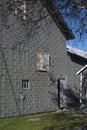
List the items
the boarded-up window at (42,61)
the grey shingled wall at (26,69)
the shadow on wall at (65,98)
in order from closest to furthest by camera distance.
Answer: the grey shingled wall at (26,69) < the boarded-up window at (42,61) < the shadow on wall at (65,98)

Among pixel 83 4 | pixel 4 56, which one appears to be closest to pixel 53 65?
pixel 4 56

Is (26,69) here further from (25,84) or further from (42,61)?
(42,61)

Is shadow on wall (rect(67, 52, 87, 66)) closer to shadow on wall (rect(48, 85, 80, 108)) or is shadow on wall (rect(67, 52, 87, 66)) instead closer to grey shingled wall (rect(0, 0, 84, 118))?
grey shingled wall (rect(0, 0, 84, 118))

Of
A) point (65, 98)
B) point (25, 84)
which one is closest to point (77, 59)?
point (65, 98)

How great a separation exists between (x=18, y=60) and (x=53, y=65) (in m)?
3.79

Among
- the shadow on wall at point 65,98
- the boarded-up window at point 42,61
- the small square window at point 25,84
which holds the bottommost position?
the shadow on wall at point 65,98

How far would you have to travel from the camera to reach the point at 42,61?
1844 cm

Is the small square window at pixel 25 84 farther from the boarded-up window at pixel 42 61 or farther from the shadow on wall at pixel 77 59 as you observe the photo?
the shadow on wall at pixel 77 59

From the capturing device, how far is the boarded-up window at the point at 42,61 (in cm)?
1812

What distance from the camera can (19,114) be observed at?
16344 millimetres

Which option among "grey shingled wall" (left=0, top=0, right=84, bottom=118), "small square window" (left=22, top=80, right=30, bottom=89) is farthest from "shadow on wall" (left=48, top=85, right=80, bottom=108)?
"small square window" (left=22, top=80, right=30, bottom=89)

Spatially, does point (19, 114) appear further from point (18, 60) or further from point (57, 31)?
point (57, 31)

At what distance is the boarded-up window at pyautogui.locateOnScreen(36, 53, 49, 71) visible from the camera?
1812 cm

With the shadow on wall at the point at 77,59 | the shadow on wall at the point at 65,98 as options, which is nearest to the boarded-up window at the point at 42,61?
the shadow on wall at the point at 65,98
